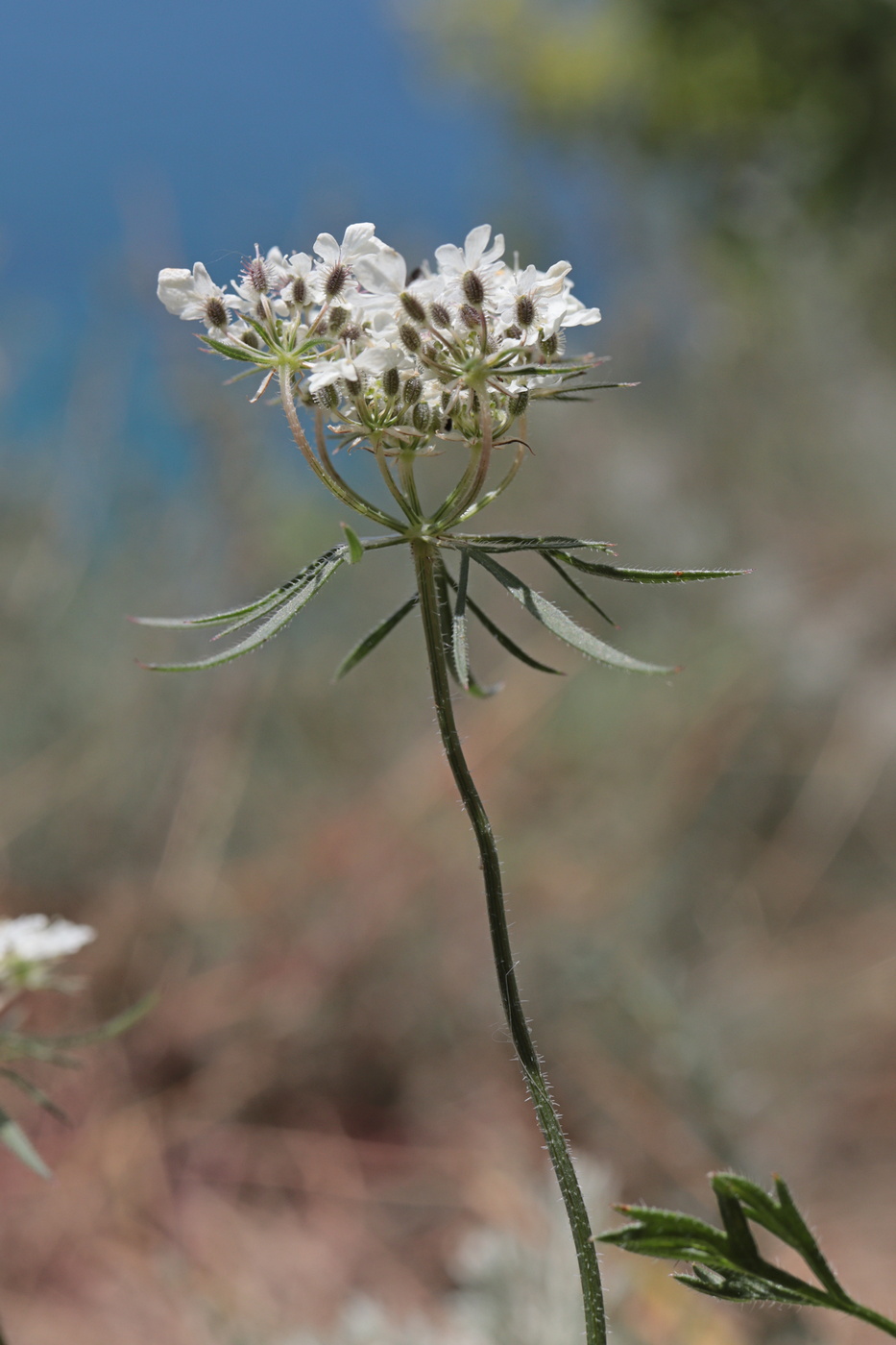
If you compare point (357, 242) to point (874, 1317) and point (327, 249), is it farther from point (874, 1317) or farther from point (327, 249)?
point (874, 1317)

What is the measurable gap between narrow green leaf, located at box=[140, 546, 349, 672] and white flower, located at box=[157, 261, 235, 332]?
0.18 metres

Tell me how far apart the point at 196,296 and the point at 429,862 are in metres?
2.05

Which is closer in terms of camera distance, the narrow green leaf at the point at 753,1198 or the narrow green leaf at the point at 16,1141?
the narrow green leaf at the point at 753,1198

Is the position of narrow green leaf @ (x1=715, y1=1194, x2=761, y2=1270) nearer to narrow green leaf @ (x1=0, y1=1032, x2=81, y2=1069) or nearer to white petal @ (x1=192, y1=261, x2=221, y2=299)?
narrow green leaf @ (x1=0, y1=1032, x2=81, y2=1069)

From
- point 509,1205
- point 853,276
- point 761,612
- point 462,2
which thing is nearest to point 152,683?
point 509,1205

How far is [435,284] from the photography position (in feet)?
2.01

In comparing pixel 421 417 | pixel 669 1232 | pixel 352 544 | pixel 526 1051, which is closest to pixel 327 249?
pixel 421 417

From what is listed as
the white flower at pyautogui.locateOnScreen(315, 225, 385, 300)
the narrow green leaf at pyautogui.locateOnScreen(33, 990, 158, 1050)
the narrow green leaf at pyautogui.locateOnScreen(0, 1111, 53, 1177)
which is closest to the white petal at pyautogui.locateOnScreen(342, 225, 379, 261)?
the white flower at pyautogui.locateOnScreen(315, 225, 385, 300)

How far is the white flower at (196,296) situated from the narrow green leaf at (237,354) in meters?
0.01

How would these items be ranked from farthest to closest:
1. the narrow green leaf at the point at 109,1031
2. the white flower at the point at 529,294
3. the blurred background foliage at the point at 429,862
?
the blurred background foliage at the point at 429,862 → the narrow green leaf at the point at 109,1031 → the white flower at the point at 529,294

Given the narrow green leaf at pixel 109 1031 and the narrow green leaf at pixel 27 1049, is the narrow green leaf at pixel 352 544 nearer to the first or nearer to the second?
the narrow green leaf at pixel 109 1031

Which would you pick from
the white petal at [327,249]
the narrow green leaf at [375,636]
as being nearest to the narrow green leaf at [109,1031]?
the narrow green leaf at [375,636]

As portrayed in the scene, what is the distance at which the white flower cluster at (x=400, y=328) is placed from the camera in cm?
61

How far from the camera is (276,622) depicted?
55cm
